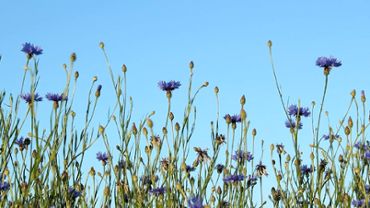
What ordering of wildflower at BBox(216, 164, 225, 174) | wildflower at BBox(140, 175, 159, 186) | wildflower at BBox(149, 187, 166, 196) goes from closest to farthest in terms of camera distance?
1. wildflower at BBox(149, 187, 166, 196)
2. wildflower at BBox(140, 175, 159, 186)
3. wildflower at BBox(216, 164, 225, 174)

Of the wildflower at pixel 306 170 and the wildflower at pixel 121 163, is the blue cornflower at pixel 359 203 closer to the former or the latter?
the wildflower at pixel 306 170

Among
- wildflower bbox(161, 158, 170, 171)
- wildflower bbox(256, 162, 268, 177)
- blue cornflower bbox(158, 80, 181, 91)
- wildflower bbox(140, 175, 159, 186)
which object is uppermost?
blue cornflower bbox(158, 80, 181, 91)

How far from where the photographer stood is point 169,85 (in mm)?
4387

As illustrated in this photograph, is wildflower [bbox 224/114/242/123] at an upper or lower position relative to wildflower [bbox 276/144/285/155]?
upper

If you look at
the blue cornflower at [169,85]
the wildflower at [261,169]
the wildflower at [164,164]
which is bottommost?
the wildflower at [164,164]

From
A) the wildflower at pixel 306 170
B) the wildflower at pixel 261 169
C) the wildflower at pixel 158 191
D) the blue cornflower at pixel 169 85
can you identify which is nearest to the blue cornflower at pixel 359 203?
the wildflower at pixel 306 170

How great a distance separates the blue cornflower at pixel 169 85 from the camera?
4.38 m

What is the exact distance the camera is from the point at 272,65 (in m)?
4.21

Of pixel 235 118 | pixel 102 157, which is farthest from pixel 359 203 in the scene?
pixel 102 157

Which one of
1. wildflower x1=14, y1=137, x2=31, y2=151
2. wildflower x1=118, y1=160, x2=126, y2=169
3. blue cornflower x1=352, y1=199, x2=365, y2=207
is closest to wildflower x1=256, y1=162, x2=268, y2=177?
blue cornflower x1=352, y1=199, x2=365, y2=207

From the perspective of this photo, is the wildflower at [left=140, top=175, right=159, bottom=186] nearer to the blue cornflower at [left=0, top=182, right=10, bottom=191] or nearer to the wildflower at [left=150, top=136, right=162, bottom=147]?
the wildflower at [left=150, top=136, right=162, bottom=147]

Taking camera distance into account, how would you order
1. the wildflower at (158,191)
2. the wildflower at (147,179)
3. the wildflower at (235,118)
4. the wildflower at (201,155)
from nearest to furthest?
the wildflower at (158,191)
the wildflower at (147,179)
the wildflower at (201,155)
the wildflower at (235,118)

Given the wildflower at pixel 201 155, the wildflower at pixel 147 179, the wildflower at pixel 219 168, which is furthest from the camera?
the wildflower at pixel 219 168

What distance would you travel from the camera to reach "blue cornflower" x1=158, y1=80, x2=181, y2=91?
438 cm
